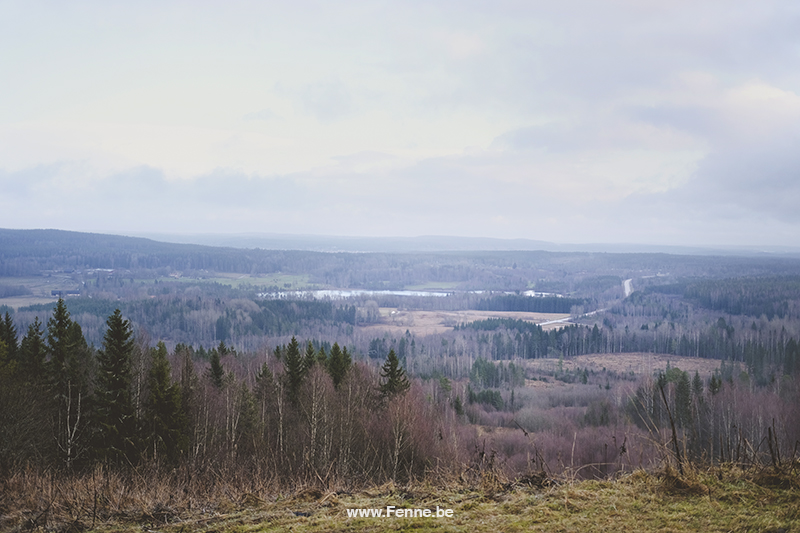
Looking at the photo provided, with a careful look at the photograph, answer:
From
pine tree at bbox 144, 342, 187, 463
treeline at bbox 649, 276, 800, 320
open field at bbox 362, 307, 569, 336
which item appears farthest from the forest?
open field at bbox 362, 307, 569, 336

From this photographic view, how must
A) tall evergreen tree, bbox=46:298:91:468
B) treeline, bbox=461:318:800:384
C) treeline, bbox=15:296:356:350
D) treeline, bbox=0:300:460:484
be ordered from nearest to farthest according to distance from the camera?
treeline, bbox=0:300:460:484
tall evergreen tree, bbox=46:298:91:468
treeline, bbox=461:318:800:384
treeline, bbox=15:296:356:350

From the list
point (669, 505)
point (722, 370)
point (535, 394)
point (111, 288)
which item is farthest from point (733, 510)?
point (111, 288)

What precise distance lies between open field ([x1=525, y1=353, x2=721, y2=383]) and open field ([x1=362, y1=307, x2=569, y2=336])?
99.6ft

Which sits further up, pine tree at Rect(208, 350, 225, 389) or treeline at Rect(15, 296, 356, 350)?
pine tree at Rect(208, 350, 225, 389)

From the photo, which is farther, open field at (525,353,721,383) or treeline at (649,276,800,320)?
treeline at (649,276,800,320)

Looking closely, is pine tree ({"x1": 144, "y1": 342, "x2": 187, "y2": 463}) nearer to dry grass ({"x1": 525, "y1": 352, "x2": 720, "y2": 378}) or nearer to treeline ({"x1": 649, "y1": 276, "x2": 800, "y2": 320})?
dry grass ({"x1": 525, "y1": 352, "x2": 720, "y2": 378})

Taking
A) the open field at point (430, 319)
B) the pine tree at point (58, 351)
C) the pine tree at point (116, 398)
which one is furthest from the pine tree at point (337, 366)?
the open field at point (430, 319)

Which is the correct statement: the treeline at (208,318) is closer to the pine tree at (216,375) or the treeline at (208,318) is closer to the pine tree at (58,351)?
the pine tree at (216,375)

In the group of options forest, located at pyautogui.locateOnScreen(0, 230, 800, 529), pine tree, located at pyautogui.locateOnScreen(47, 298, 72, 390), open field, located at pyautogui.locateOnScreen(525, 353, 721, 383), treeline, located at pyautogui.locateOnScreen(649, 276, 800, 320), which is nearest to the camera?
forest, located at pyautogui.locateOnScreen(0, 230, 800, 529)

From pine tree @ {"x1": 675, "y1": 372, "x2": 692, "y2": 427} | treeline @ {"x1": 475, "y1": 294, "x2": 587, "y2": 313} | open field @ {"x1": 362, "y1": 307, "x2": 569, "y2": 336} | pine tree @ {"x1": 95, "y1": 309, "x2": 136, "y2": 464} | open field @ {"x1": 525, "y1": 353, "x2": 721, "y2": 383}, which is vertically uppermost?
pine tree @ {"x1": 95, "y1": 309, "x2": 136, "y2": 464}

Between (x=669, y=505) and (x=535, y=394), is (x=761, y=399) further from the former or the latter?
(x=669, y=505)

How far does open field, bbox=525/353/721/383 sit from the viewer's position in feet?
329

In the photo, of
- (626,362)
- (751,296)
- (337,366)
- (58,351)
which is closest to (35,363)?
(58,351)

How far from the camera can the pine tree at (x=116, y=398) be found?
810 inches
